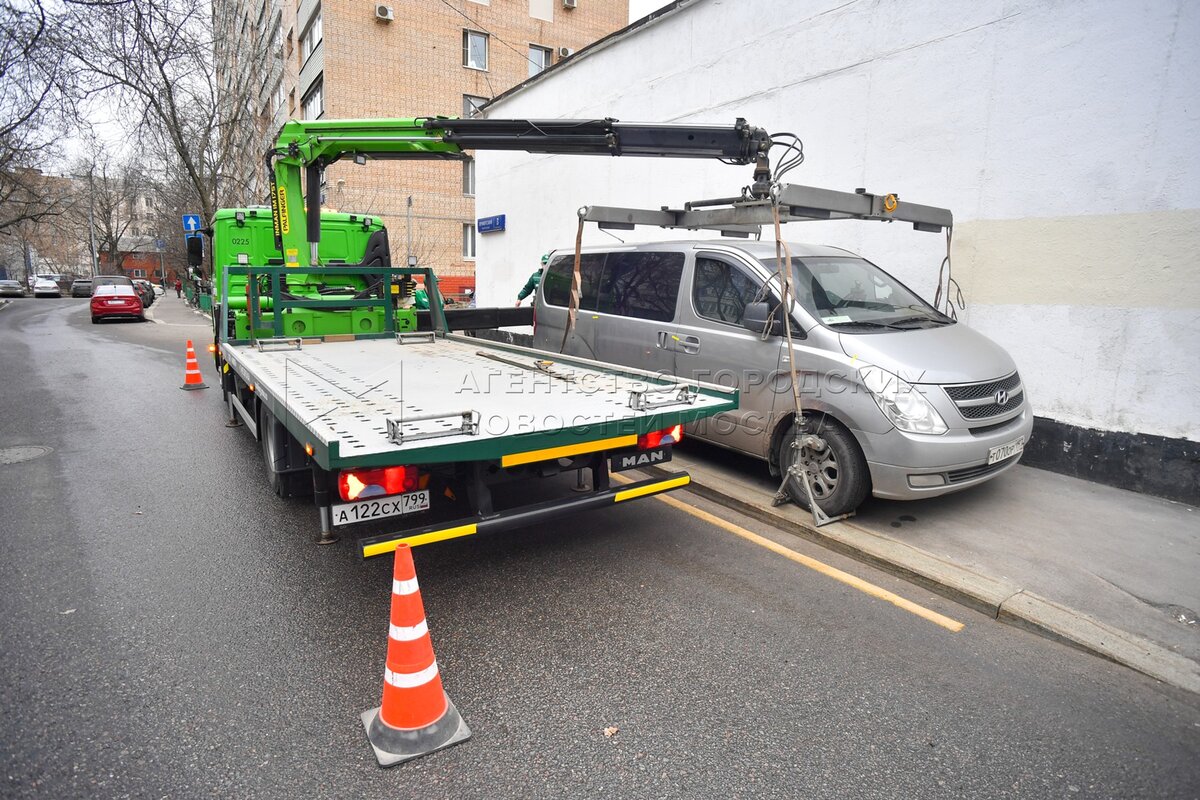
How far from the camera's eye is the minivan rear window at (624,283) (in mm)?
6538

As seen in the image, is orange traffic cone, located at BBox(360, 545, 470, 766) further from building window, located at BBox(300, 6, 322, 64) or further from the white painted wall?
building window, located at BBox(300, 6, 322, 64)

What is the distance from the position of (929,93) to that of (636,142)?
3.84 m

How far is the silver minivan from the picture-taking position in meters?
4.74

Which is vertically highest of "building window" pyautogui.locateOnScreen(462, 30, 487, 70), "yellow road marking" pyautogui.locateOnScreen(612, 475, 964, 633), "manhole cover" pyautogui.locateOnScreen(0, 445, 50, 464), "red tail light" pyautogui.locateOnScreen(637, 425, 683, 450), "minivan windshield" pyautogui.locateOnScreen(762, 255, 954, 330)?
"building window" pyautogui.locateOnScreen(462, 30, 487, 70)

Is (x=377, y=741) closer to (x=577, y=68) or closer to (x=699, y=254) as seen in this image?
(x=699, y=254)

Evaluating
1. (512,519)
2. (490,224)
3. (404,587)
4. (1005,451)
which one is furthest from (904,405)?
(490,224)

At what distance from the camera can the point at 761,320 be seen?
17.7ft

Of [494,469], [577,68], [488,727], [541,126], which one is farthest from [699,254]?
[577,68]

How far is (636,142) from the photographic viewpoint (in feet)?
19.2

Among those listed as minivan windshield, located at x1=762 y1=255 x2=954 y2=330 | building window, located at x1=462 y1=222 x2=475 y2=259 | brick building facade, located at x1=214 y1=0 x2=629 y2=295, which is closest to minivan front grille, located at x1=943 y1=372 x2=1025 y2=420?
minivan windshield, located at x1=762 y1=255 x2=954 y2=330

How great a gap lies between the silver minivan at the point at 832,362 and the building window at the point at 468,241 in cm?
2285

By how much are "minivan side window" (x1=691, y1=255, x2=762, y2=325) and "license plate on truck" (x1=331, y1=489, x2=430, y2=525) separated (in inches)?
133

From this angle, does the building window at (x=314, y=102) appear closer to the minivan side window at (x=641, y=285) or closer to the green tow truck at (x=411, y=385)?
the green tow truck at (x=411, y=385)

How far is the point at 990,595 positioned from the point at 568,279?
17.4 ft
